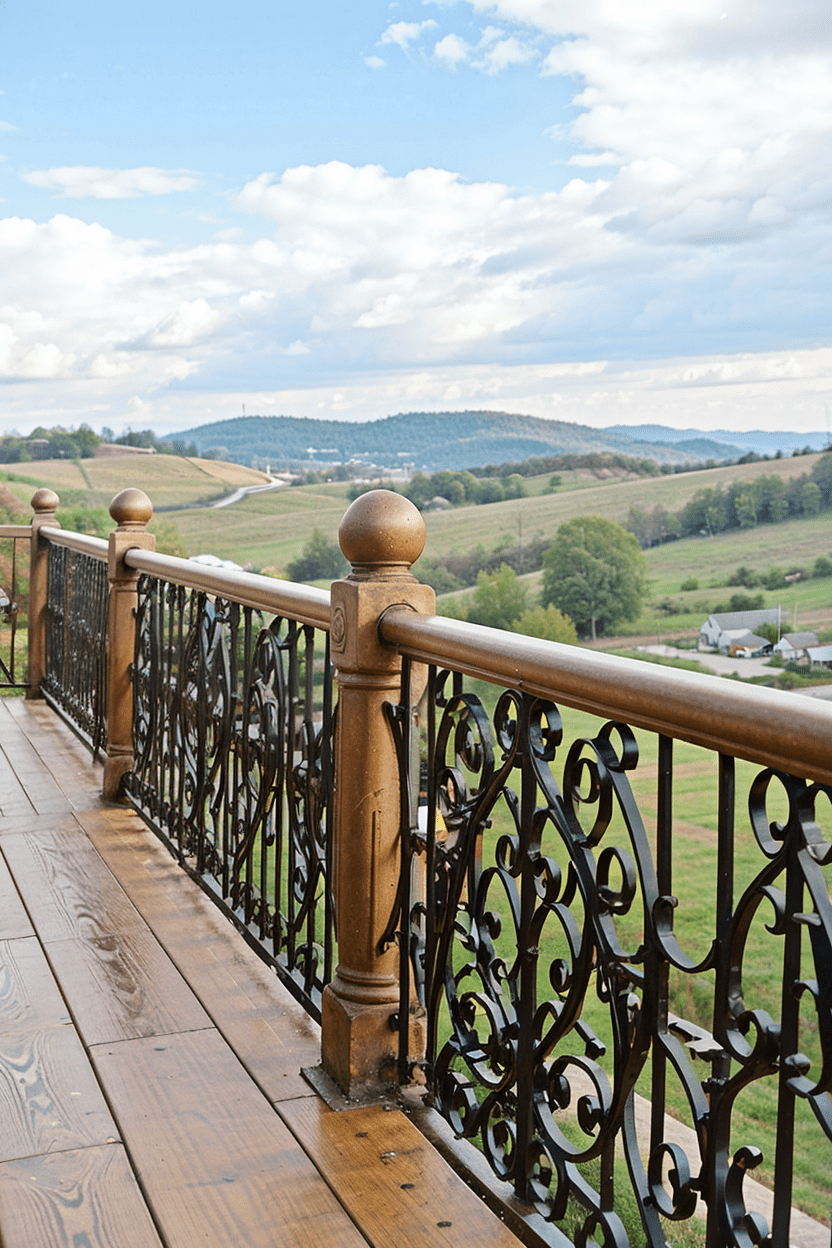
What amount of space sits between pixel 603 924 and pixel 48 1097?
1.17 metres

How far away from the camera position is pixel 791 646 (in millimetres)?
51938

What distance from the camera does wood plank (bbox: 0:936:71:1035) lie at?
215 cm

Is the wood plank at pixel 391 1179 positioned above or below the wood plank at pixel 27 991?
above

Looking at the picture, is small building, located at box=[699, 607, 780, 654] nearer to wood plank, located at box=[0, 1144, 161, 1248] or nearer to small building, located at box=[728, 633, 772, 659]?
small building, located at box=[728, 633, 772, 659]

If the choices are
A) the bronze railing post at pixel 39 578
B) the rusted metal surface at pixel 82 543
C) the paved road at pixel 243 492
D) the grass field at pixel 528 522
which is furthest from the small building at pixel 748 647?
the rusted metal surface at pixel 82 543

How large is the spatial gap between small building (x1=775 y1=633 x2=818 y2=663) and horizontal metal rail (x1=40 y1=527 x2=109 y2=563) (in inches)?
1977

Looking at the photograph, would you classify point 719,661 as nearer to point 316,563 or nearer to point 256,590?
point 316,563

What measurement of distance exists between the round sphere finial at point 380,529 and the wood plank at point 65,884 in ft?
4.57

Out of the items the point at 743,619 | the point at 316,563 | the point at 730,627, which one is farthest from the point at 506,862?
the point at 743,619

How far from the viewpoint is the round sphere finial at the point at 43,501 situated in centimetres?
595

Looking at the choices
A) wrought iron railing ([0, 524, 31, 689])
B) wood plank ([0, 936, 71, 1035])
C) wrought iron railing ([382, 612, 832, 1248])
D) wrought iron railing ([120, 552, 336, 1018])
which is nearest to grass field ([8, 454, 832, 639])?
wrought iron railing ([0, 524, 31, 689])

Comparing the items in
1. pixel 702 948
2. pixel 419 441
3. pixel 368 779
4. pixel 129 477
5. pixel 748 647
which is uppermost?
pixel 419 441

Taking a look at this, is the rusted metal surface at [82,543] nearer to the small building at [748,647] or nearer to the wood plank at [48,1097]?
the wood plank at [48,1097]

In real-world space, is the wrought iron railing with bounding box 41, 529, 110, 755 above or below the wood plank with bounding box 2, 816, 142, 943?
above
